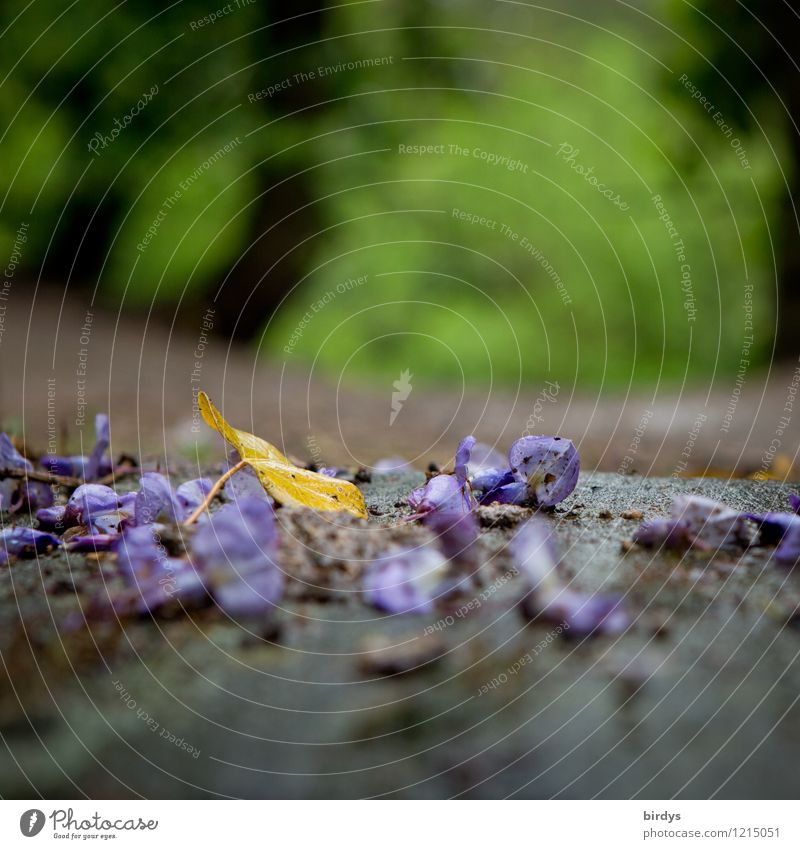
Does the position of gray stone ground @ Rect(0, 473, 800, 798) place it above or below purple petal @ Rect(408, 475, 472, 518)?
below

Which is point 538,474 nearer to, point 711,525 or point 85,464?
point 711,525

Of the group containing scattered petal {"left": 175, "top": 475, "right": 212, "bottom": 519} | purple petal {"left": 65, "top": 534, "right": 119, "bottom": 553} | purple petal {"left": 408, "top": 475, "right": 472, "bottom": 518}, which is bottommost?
purple petal {"left": 65, "top": 534, "right": 119, "bottom": 553}

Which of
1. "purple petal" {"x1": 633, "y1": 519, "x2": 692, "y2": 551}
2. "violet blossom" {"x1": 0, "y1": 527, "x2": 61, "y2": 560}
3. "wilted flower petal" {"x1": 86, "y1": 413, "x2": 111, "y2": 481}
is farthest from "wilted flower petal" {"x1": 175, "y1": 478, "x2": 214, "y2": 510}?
"purple petal" {"x1": 633, "y1": 519, "x2": 692, "y2": 551}

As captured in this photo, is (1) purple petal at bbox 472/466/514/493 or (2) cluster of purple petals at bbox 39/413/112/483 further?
(2) cluster of purple petals at bbox 39/413/112/483

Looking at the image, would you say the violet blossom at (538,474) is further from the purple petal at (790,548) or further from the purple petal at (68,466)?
the purple petal at (68,466)

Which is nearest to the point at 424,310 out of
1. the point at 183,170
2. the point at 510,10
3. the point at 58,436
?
the point at 510,10

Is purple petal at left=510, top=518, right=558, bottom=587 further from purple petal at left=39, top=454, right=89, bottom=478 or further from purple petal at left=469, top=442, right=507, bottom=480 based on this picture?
purple petal at left=39, top=454, right=89, bottom=478
